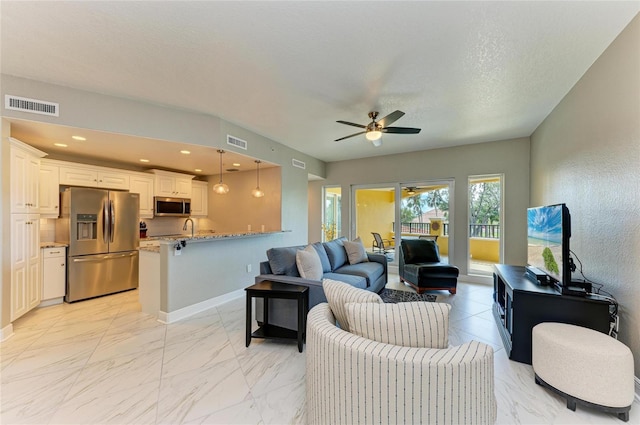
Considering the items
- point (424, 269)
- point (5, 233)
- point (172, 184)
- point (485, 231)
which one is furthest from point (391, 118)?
point (172, 184)

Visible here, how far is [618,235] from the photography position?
2.16 m

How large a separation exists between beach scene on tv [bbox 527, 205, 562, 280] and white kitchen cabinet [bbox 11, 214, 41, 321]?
577 centimetres

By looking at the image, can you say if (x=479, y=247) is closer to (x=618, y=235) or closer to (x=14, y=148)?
(x=618, y=235)

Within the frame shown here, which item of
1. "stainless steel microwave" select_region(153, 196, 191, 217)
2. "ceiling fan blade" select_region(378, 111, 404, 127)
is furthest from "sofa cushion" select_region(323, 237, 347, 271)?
"stainless steel microwave" select_region(153, 196, 191, 217)

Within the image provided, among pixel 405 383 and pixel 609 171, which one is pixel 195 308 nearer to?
pixel 405 383

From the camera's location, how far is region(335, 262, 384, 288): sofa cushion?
3688 millimetres

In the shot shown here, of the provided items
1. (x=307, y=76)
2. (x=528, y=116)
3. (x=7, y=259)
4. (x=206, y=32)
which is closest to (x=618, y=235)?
(x=528, y=116)

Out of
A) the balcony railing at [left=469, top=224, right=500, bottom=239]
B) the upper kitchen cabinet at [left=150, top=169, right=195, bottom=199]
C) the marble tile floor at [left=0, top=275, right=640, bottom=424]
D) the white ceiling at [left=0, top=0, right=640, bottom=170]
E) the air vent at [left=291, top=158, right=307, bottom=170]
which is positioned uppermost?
the white ceiling at [left=0, top=0, right=640, bottom=170]

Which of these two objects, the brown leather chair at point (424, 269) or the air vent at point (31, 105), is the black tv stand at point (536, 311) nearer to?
the brown leather chair at point (424, 269)

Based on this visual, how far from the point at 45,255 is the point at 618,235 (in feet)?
22.4

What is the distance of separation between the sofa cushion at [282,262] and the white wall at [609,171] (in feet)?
9.85

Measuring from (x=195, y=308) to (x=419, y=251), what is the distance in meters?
4.03

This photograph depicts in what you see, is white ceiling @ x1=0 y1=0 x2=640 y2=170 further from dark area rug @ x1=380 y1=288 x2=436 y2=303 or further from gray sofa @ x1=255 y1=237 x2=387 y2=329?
dark area rug @ x1=380 y1=288 x2=436 y2=303

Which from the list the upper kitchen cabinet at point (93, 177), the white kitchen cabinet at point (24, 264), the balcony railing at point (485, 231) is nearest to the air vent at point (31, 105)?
the white kitchen cabinet at point (24, 264)
